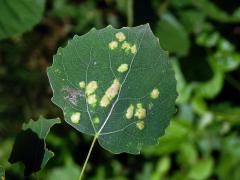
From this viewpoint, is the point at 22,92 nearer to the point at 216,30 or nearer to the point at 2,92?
the point at 2,92

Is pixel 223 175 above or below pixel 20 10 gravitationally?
below

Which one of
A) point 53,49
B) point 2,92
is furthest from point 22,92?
point 53,49

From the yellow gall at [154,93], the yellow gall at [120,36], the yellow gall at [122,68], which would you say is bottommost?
the yellow gall at [154,93]

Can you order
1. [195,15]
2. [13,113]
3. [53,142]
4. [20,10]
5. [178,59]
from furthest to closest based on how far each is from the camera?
[13,113]
[53,142]
[178,59]
[195,15]
[20,10]

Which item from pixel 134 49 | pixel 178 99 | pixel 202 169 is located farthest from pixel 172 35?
pixel 134 49

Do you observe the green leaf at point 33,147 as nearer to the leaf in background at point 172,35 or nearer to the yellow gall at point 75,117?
the yellow gall at point 75,117

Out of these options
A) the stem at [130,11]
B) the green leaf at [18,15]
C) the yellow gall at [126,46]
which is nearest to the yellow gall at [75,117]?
the yellow gall at [126,46]

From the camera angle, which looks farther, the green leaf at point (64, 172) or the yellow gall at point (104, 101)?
the green leaf at point (64, 172)
